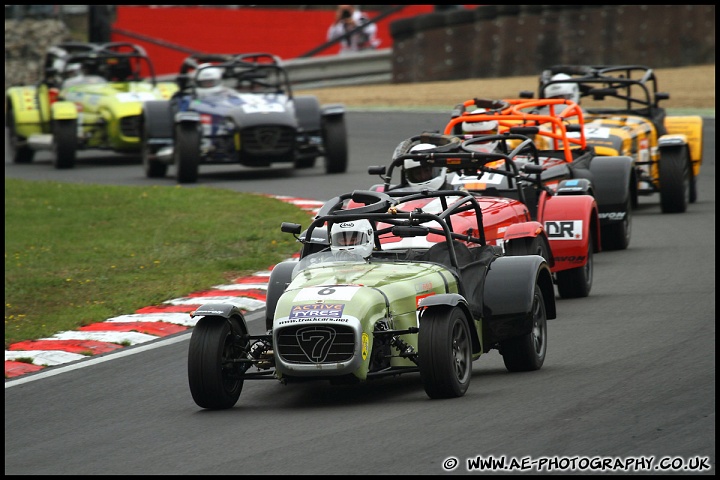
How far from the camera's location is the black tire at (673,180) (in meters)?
15.9

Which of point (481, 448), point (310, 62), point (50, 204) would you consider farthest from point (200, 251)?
point (310, 62)

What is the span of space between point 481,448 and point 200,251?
7.99 meters

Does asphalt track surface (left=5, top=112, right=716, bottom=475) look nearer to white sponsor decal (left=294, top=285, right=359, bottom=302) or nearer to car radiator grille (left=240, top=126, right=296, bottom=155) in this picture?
white sponsor decal (left=294, top=285, right=359, bottom=302)

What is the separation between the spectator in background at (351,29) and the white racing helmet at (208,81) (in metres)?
14.8

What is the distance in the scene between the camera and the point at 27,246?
15086 mm

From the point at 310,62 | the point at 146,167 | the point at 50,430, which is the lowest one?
the point at 50,430

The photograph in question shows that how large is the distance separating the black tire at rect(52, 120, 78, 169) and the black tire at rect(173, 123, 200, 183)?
266cm

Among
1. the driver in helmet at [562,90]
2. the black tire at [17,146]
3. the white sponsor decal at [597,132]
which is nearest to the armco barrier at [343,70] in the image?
the black tire at [17,146]

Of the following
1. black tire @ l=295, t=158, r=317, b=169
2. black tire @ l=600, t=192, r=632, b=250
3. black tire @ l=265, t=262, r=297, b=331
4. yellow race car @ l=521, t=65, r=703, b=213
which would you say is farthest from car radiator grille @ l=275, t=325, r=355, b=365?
black tire @ l=295, t=158, r=317, b=169

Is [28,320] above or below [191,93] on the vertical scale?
below

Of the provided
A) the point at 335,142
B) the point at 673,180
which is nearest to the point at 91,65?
the point at 335,142

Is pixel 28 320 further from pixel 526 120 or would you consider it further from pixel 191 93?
pixel 191 93

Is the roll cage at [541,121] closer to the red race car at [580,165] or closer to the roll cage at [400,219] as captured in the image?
the red race car at [580,165]

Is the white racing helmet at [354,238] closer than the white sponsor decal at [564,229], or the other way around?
the white racing helmet at [354,238]
